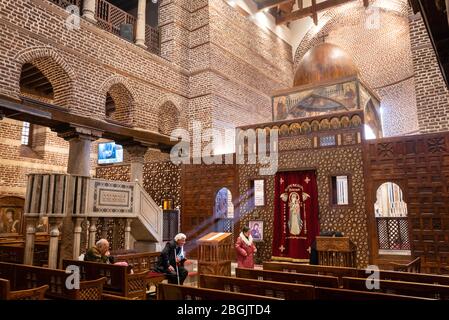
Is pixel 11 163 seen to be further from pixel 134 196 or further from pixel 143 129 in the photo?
pixel 134 196

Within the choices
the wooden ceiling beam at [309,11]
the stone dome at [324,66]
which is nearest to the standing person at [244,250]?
the stone dome at [324,66]

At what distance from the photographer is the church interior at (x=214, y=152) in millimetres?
6387

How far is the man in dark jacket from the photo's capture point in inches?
247

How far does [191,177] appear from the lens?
13.3m

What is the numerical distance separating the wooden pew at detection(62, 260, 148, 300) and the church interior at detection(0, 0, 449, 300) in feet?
0.09

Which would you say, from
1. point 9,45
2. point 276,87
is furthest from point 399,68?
point 9,45

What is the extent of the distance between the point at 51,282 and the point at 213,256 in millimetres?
3883

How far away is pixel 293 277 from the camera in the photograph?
4621 mm

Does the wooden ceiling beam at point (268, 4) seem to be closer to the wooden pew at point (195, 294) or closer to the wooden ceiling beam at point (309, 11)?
the wooden ceiling beam at point (309, 11)

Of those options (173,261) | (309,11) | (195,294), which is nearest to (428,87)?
(309,11)

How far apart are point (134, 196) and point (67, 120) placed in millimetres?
2721

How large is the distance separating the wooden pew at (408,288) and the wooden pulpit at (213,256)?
407cm

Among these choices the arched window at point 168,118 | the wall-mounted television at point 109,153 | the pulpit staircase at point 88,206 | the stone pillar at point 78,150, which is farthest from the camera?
the wall-mounted television at point 109,153

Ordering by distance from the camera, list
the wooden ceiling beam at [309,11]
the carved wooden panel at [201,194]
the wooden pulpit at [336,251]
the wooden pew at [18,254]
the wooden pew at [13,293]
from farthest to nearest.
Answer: the wooden ceiling beam at [309,11]
the carved wooden panel at [201,194]
the wooden pew at [18,254]
the wooden pulpit at [336,251]
the wooden pew at [13,293]
